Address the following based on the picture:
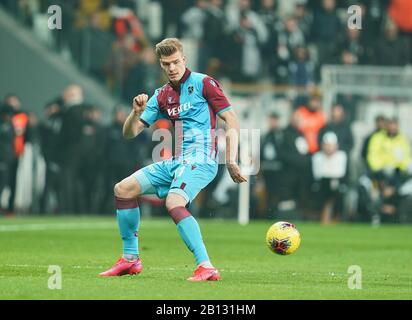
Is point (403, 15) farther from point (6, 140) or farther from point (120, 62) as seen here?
point (6, 140)

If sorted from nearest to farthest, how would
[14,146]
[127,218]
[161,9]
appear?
[127,218] → [14,146] → [161,9]

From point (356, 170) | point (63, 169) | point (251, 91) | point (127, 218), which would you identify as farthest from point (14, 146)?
point (127, 218)

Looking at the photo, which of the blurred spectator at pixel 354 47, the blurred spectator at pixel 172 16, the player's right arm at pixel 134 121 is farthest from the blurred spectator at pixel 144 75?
the player's right arm at pixel 134 121

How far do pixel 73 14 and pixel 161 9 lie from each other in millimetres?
2628

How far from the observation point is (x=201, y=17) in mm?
26875

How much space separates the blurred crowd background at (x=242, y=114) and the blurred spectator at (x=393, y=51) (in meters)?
0.02

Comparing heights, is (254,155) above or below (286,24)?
below

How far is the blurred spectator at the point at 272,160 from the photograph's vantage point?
24688mm

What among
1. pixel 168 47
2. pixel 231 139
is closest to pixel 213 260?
pixel 231 139

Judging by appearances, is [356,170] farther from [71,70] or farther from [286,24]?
[71,70]

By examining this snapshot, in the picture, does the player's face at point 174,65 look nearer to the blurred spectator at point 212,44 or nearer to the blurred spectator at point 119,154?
the blurred spectator at point 119,154

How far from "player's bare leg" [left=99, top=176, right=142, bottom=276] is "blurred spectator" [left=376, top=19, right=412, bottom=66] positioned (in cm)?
1614

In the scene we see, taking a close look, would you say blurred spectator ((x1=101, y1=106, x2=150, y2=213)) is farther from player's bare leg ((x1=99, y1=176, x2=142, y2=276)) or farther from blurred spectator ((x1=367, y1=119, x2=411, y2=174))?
player's bare leg ((x1=99, y1=176, x2=142, y2=276))

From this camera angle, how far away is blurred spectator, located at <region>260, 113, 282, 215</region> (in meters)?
24.7
